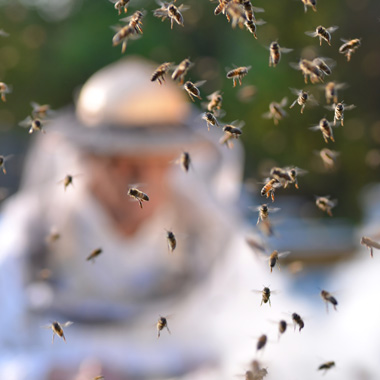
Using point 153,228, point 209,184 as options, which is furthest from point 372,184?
point 153,228

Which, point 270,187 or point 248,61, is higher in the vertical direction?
point 248,61

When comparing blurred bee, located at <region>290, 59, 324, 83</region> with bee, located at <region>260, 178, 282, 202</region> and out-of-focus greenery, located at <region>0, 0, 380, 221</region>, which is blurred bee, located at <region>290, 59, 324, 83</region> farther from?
out-of-focus greenery, located at <region>0, 0, 380, 221</region>

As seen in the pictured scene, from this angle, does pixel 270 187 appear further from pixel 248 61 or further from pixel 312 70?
pixel 248 61

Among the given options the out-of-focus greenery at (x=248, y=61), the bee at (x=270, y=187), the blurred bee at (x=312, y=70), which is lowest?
the bee at (x=270, y=187)

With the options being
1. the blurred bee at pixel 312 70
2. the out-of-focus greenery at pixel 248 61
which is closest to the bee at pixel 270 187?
the blurred bee at pixel 312 70

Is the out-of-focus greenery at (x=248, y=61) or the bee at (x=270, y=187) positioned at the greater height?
the out-of-focus greenery at (x=248, y=61)

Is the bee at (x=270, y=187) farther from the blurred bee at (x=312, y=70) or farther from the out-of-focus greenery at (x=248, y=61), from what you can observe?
the out-of-focus greenery at (x=248, y=61)

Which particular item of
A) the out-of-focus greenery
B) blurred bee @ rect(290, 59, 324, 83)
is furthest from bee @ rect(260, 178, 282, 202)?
the out-of-focus greenery

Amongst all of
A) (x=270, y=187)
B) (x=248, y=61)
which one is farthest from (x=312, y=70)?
(x=248, y=61)

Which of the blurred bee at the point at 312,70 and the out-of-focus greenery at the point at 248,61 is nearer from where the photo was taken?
the blurred bee at the point at 312,70
